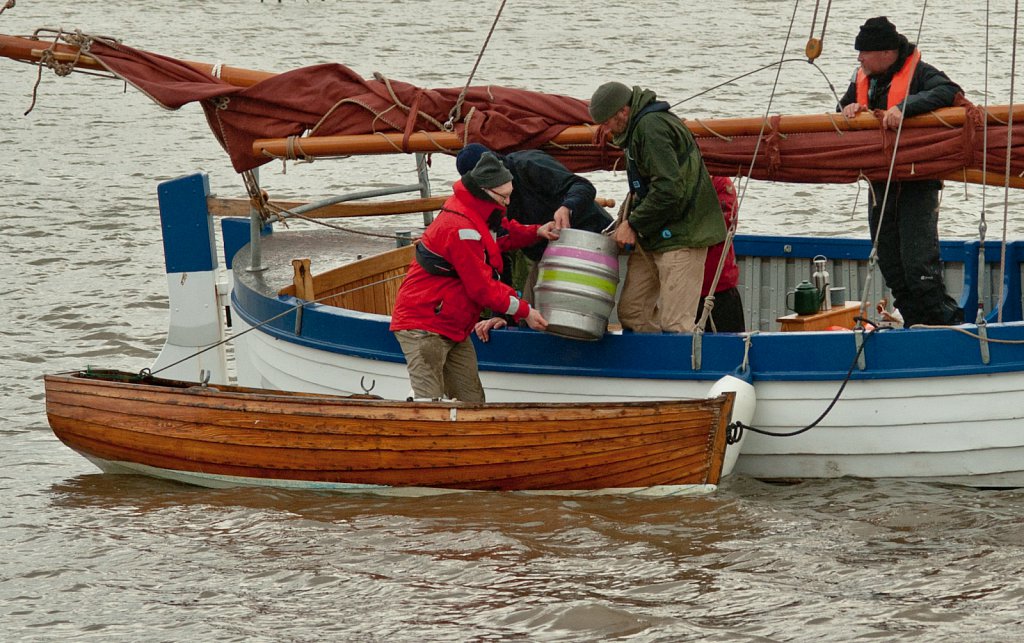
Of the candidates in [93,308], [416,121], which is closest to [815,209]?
[93,308]

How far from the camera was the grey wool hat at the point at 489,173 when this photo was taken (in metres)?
7.45

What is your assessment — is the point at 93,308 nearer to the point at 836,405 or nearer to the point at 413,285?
the point at 413,285

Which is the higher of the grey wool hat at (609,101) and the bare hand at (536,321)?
the grey wool hat at (609,101)

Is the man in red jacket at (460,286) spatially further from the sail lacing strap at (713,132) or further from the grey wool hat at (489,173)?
the sail lacing strap at (713,132)

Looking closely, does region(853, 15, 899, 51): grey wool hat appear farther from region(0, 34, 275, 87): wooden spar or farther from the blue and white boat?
region(0, 34, 275, 87): wooden spar

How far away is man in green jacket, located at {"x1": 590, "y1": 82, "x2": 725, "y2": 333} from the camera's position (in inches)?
295

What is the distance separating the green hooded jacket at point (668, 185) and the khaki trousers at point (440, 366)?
1165 mm

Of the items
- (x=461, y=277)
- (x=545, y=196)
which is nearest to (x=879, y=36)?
(x=545, y=196)

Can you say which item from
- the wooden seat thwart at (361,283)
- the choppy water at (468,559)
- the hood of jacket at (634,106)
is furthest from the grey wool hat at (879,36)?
the wooden seat thwart at (361,283)

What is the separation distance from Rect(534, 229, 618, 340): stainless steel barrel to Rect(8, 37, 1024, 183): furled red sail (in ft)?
2.80

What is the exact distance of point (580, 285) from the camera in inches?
303

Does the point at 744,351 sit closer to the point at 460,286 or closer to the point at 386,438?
the point at 460,286

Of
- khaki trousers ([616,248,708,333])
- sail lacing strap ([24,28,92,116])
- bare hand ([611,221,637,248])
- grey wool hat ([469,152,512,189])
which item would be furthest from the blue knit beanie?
sail lacing strap ([24,28,92,116])

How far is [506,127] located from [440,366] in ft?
4.92
